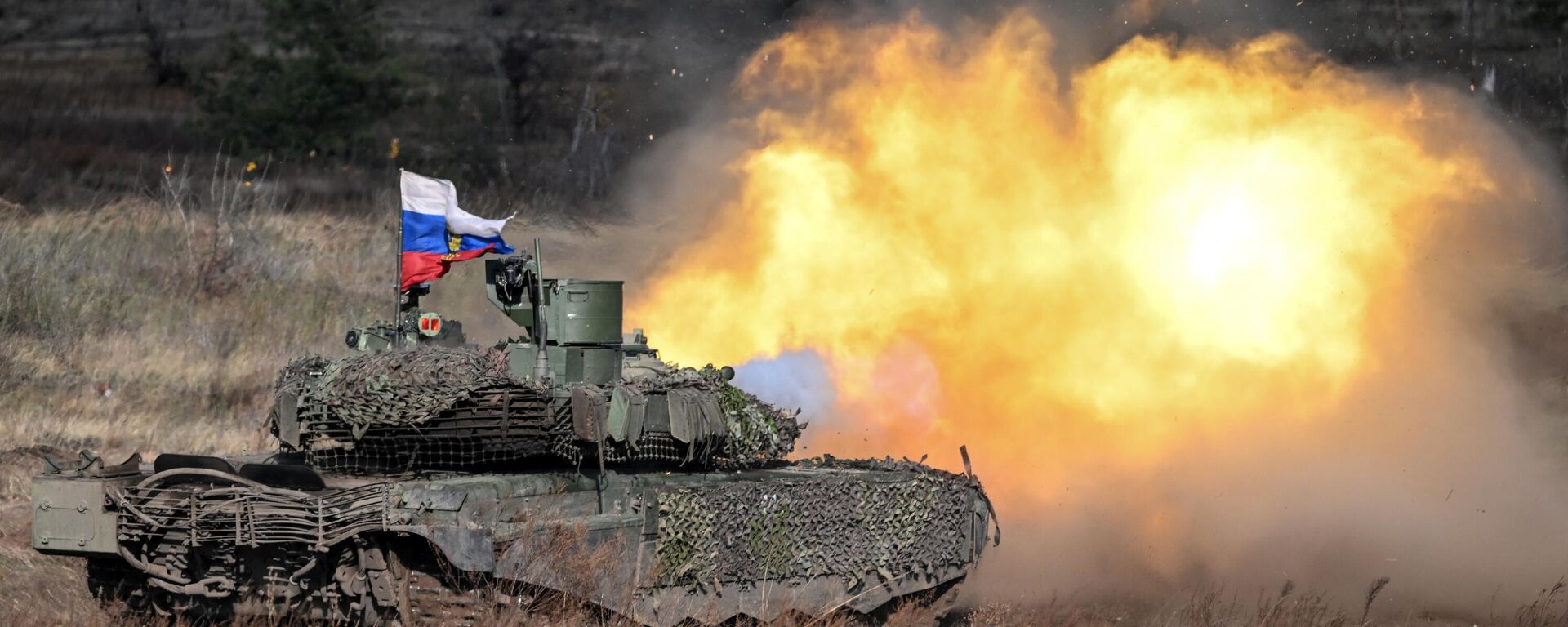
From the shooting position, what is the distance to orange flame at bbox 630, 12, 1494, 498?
2256 cm

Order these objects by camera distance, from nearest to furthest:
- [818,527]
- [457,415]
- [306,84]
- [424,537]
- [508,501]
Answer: [424,537] → [508,501] → [457,415] → [818,527] → [306,84]

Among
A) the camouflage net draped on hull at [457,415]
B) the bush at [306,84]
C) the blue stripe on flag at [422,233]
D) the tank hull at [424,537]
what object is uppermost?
the bush at [306,84]

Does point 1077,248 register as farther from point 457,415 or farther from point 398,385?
point 398,385

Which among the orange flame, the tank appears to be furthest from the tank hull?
the orange flame

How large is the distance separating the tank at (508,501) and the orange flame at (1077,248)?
4.27 meters

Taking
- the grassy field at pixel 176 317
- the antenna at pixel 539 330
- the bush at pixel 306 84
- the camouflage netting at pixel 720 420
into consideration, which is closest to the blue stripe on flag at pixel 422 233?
the antenna at pixel 539 330

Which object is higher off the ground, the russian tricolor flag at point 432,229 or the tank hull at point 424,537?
the russian tricolor flag at point 432,229

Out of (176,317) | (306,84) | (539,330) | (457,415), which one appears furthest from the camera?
(306,84)

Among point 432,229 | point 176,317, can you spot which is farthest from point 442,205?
point 176,317

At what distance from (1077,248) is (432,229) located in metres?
8.58

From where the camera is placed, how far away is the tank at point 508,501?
13953mm

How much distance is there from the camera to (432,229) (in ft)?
57.8

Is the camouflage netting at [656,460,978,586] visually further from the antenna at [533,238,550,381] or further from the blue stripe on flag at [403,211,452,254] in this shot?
the blue stripe on flag at [403,211,452,254]

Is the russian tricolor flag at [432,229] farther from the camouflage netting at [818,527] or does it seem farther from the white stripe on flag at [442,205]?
the camouflage netting at [818,527]
